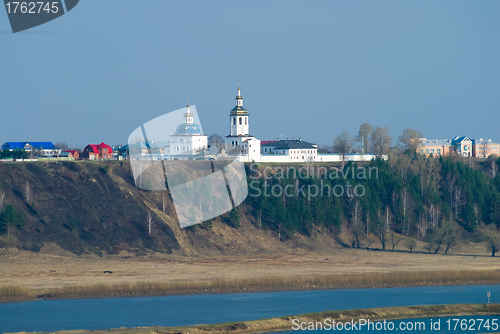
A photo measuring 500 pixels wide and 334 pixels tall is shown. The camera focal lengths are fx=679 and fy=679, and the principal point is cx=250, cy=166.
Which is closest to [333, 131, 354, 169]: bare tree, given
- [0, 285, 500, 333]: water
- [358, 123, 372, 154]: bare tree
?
[358, 123, 372, 154]: bare tree

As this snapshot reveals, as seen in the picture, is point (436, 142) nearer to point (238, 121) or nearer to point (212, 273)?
point (238, 121)

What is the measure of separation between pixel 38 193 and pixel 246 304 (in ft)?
104

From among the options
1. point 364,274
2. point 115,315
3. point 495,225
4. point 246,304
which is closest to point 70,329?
point 115,315

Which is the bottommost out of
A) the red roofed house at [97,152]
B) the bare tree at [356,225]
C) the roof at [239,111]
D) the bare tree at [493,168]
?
the bare tree at [356,225]

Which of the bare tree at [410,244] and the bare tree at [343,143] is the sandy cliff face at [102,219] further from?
the bare tree at [343,143]

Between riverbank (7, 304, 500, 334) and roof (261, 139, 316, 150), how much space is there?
58.4 meters

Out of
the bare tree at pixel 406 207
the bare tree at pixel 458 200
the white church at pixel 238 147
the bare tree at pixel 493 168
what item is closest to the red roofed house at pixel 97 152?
the white church at pixel 238 147

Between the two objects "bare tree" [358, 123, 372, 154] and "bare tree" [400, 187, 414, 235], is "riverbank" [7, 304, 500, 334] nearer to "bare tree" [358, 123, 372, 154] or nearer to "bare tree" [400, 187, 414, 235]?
"bare tree" [400, 187, 414, 235]

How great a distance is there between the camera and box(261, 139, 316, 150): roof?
101m

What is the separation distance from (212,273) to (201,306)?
1014 centimetres

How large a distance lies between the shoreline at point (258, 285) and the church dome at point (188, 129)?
154 ft

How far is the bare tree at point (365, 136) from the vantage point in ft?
377

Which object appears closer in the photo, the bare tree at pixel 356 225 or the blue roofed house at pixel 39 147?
the bare tree at pixel 356 225

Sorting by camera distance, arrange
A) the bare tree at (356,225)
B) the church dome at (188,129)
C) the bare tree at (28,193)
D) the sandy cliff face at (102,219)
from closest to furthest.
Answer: the sandy cliff face at (102,219) → the bare tree at (28,193) → the bare tree at (356,225) → the church dome at (188,129)
